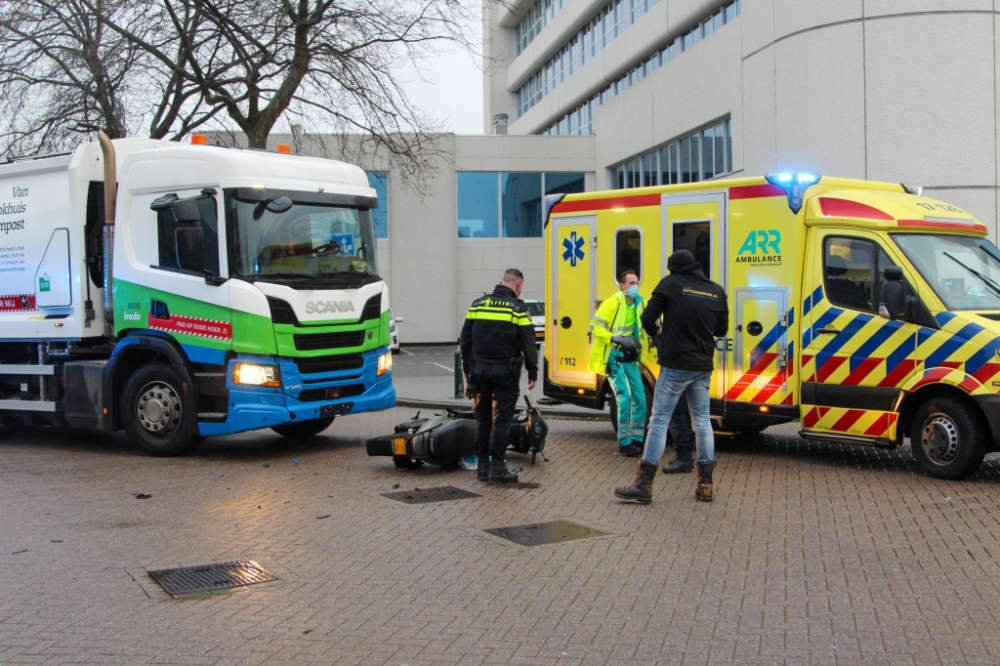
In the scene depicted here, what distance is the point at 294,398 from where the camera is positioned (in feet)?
32.7

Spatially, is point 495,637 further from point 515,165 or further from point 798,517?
point 515,165

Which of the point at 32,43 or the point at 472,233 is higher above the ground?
the point at 32,43

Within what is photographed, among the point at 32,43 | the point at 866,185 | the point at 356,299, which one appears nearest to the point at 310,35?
the point at 32,43

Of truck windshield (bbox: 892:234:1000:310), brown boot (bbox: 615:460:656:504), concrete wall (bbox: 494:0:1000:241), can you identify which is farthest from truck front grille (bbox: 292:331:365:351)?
concrete wall (bbox: 494:0:1000:241)

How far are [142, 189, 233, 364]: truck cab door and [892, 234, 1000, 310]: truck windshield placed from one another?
6.37m

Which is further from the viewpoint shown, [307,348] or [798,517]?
[307,348]

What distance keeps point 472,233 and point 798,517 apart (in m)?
26.7

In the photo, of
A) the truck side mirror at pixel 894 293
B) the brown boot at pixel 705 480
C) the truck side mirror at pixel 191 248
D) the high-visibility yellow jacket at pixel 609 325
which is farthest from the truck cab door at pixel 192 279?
the truck side mirror at pixel 894 293

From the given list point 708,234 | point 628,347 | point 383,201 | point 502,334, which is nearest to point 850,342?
point 708,234

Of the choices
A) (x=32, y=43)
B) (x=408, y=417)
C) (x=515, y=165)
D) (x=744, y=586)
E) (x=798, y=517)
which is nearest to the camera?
(x=744, y=586)

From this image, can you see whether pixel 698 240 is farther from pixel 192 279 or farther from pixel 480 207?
pixel 480 207

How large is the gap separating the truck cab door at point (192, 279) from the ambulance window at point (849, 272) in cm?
573

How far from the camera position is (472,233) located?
33.2 m

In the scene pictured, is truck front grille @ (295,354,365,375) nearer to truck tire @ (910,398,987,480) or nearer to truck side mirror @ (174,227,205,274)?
truck side mirror @ (174,227,205,274)
